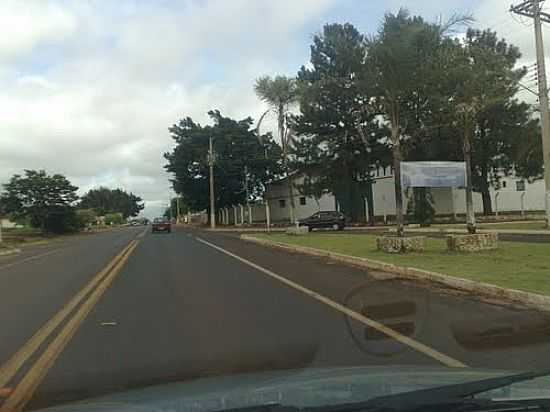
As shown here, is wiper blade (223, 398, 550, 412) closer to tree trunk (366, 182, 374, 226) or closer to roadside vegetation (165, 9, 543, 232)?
roadside vegetation (165, 9, 543, 232)

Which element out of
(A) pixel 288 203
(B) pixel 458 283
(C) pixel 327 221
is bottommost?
(B) pixel 458 283

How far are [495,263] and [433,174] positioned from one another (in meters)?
7.52

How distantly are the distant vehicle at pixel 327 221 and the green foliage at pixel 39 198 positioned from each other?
1426 inches

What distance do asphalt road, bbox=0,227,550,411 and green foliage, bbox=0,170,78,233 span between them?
203 ft

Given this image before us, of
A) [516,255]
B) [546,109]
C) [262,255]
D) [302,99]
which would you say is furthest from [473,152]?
[516,255]

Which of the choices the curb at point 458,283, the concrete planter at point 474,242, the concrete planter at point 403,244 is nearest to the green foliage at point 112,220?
the concrete planter at point 403,244

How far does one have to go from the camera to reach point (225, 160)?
75.7 metres

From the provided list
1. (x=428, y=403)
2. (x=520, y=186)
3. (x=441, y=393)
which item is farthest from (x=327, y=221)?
(x=428, y=403)

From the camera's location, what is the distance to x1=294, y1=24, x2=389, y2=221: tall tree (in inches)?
2031

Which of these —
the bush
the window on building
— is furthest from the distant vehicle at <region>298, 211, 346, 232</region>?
the bush

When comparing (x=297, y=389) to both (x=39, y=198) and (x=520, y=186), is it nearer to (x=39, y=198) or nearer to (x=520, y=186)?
(x=520, y=186)

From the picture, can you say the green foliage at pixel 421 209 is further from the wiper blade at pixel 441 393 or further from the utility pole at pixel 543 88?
the wiper blade at pixel 441 393

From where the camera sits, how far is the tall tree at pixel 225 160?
247 feet

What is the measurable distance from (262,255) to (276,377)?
21.0 metres
